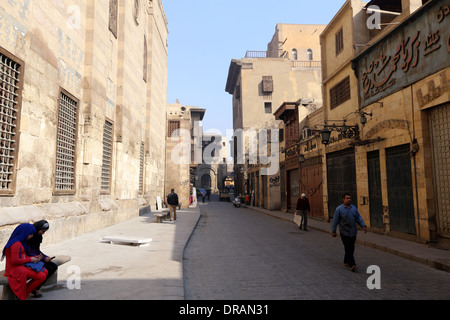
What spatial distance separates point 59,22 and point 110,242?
20.7 feet


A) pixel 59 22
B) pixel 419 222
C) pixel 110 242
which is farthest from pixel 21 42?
pixel 419 222

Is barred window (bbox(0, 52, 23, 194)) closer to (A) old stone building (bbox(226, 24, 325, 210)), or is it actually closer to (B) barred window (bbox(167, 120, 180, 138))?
(B) barred window (bbox(167, 120, 180, 138))

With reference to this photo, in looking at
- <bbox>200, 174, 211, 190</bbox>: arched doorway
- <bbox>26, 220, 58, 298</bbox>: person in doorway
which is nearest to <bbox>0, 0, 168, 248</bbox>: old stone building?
<bbox>26, 220, 58, 298</bbox>: person in doorway

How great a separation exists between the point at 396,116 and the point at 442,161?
2361 millimetres

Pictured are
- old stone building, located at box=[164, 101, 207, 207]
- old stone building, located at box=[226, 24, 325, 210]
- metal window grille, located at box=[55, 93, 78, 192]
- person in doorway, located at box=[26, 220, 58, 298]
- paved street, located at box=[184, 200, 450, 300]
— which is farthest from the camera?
old stone building, located at box=[226, 24, 325, 210]

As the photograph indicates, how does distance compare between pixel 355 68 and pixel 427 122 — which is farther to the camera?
pixel 355 68

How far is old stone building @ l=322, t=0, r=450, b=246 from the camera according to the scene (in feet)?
29.7

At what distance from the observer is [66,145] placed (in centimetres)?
995

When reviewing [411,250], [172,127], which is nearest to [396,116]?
[411,250]

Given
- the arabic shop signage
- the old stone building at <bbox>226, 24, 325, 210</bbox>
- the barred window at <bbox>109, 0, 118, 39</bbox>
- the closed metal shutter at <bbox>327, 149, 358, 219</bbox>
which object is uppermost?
the old stone building at <bbox>226, 24, 325, 210</bbox>

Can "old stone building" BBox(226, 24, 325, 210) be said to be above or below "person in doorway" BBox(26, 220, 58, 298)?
above

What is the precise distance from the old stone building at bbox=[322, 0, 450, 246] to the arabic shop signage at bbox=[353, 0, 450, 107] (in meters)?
0.03

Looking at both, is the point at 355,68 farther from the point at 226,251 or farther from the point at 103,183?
the point at 103,183

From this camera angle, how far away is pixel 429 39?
927 centimetres
